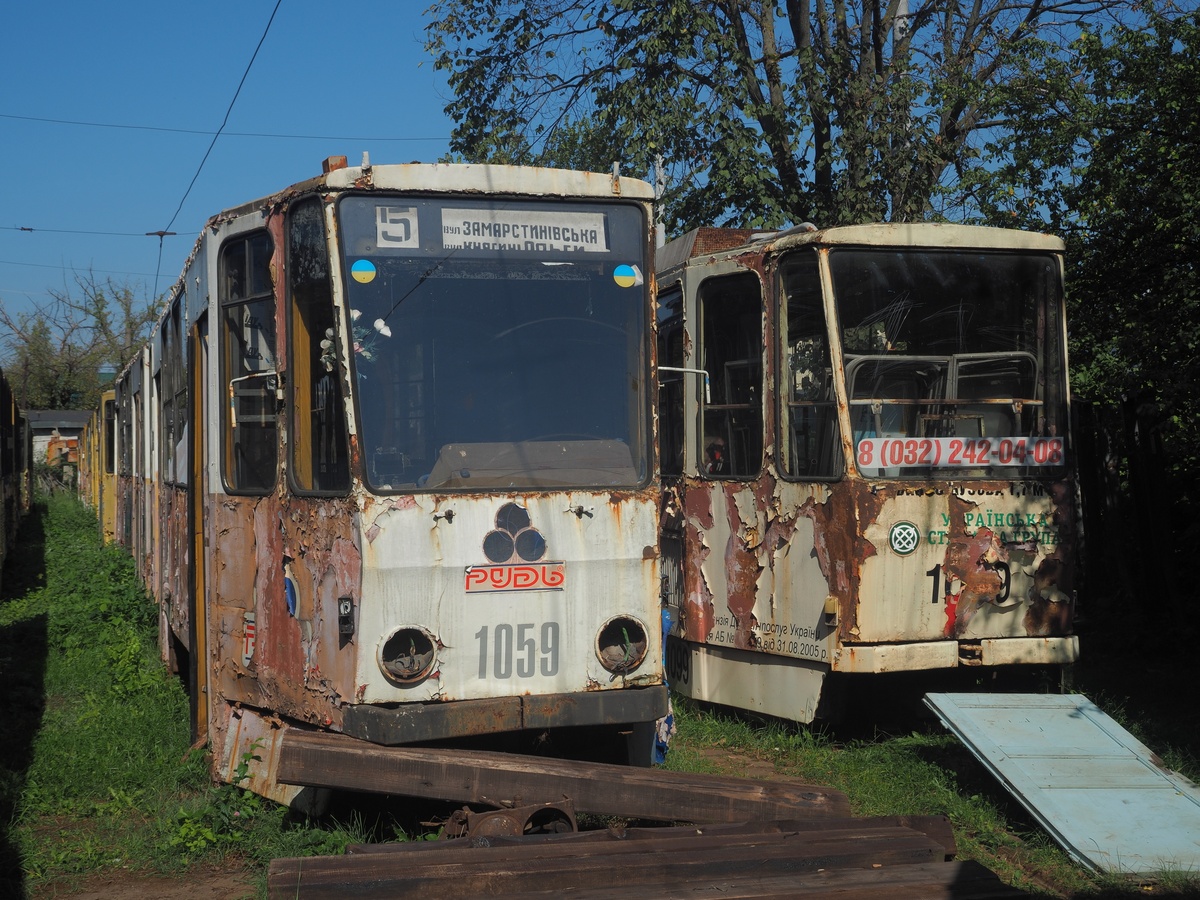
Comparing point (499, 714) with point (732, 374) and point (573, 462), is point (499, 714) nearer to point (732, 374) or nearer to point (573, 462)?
point (573, 462)

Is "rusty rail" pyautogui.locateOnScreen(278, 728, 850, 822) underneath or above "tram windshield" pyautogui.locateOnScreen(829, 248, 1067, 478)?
underneath

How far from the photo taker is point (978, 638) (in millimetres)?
7363

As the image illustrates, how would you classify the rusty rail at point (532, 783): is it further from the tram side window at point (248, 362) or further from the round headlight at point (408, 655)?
the tram side window at point (248, 362)

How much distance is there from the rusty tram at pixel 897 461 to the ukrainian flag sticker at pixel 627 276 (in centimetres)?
122

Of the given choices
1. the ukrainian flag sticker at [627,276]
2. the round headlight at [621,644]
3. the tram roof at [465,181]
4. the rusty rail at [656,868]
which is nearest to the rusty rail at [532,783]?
the rusty rail at [656,868]

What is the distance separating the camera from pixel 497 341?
5.69 metres

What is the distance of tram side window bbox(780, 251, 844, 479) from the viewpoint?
290 inches

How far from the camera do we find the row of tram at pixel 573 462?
5469mm

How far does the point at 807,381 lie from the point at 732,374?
0.71 metres

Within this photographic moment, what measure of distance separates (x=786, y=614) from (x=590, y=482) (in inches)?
91.3

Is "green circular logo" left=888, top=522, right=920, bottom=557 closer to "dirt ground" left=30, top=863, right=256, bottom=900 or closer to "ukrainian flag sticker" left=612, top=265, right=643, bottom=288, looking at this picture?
"ukrainian flag sticker" left=612, top=265, right=643, bottom=288

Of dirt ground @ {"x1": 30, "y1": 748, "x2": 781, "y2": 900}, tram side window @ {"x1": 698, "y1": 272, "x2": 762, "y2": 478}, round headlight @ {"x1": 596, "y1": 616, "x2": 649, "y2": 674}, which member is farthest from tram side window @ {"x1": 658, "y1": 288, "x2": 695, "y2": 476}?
dirt ground @ {"x1": 30, "y1": 748, "x2": 781, "y2": 900}

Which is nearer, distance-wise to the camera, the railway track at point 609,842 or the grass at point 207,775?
the railway track at point 609,842

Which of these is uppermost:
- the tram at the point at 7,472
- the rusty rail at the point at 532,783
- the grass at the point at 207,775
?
the tram at the point at 7,472
